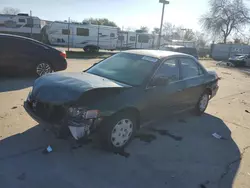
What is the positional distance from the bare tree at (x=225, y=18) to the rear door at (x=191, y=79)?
48.2 meters

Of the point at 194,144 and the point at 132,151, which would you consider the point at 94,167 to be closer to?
the point at 132,151

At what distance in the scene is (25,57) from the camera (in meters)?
7.93

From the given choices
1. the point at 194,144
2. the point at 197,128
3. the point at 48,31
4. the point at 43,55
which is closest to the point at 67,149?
the point at 194,144

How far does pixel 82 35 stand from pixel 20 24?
6209mm

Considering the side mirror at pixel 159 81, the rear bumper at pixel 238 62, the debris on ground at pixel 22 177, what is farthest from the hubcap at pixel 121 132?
the rear bumper at pixel 238 62

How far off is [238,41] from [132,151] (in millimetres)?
53769

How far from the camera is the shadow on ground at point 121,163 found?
2.97m

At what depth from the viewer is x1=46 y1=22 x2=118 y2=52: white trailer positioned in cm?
2173

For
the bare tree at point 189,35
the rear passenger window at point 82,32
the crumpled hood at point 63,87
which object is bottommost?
the crumpled hood at point 63,87

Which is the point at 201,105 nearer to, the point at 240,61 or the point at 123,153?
the point at 123,153

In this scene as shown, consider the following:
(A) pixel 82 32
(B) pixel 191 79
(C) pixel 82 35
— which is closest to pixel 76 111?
(B) pixel 191 79

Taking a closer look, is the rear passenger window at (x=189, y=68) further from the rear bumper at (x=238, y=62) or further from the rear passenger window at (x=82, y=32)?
the rear bumper at (x=238, y=62)

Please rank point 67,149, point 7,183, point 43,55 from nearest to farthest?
point 7,183 < point 67,149 < point 43,55

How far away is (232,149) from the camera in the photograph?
4.30 meters
